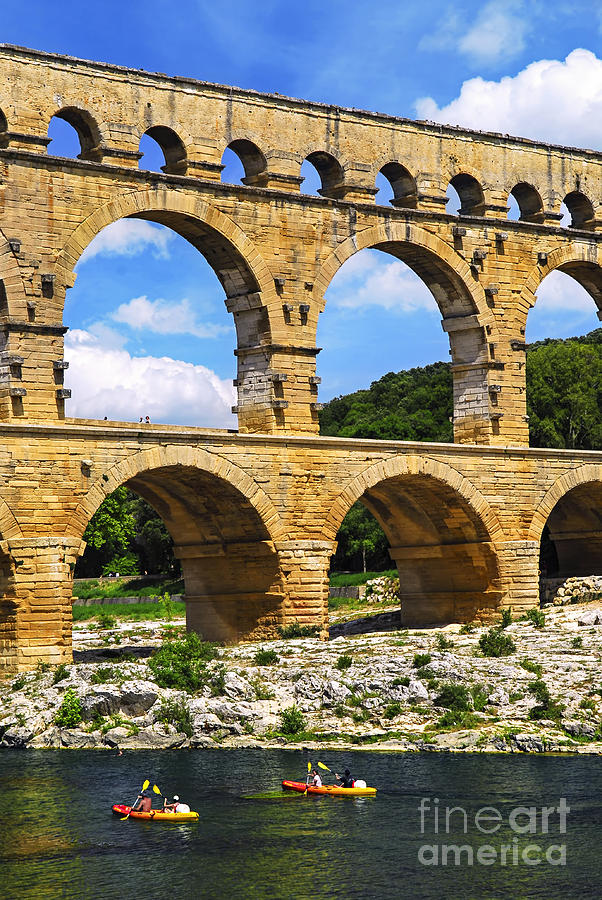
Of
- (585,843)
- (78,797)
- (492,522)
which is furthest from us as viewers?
(492,522)

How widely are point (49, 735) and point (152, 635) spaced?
60.2ft

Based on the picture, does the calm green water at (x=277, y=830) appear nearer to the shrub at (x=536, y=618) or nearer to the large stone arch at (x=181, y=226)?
the shrub at (x=536, y=618)

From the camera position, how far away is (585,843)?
22.8 metres

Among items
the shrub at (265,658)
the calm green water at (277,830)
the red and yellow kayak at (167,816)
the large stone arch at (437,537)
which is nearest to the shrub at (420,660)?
the shrub at (265,658)

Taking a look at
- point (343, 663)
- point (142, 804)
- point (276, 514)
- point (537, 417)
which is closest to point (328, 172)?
point (276, 514)

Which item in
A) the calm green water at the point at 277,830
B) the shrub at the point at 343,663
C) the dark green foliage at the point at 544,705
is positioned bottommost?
the calm green water at the point at 277,830

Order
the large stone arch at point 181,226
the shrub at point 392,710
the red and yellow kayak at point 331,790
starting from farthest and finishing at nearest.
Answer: the large stone arch at point 181,226 < the shrub at point 392,710 < the red and yellow kayak at point 331,790

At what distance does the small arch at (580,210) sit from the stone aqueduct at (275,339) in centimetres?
6

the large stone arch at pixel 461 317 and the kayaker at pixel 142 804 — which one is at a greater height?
the large stone arch at pixel 461 317

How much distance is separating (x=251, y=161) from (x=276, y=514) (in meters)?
10.1

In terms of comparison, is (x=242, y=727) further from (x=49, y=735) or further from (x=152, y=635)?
(x=152, y=635)

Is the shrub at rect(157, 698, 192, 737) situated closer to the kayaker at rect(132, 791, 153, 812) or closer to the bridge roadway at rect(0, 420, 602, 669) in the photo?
the bridge roadway at rect(0, 420, 602, 669)

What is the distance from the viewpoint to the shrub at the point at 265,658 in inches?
1389

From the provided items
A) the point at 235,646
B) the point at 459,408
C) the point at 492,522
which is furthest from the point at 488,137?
the point at 235,646
